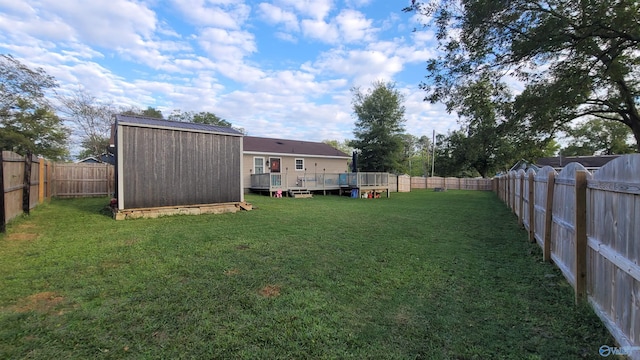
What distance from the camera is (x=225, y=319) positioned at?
268 cm

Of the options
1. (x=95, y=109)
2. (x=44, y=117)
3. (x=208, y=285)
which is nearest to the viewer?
(x=208, y=285)

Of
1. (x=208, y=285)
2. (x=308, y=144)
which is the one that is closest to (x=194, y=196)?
(x=208, y=285)

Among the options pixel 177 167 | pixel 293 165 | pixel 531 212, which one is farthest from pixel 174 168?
pixel 293 165

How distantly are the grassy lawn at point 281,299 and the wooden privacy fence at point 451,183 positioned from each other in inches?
1024

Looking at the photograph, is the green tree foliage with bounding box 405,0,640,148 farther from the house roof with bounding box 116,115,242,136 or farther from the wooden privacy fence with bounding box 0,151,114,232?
the wooden privacy fence with bounding box 0,151,114,232

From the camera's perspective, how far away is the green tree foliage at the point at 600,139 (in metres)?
31.2

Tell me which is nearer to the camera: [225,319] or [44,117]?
[225,319]

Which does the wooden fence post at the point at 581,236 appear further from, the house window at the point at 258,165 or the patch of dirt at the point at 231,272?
the house window at the point at 258,165

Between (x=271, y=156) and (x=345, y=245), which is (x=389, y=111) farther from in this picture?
(x=345, y=245)

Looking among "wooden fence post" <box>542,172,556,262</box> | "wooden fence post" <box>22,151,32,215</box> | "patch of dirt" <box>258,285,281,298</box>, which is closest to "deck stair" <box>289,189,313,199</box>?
"wooden fence post" <box>22,151,32,215</box>

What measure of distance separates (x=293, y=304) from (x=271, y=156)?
15675mm

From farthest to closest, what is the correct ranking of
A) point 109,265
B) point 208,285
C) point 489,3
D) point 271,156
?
point 271,156 < point 489,3 < point 109,265 < point 208,285

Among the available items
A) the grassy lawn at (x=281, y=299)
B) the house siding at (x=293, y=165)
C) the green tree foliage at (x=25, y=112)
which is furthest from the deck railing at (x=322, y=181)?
the green tree foliage at (x=25, y=112)

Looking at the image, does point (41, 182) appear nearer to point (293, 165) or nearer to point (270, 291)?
point (270, 291)
